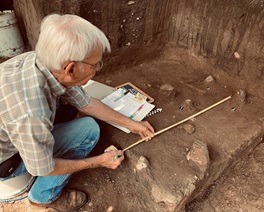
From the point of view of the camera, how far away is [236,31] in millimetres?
2502

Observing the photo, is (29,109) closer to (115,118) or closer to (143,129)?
(115,118)

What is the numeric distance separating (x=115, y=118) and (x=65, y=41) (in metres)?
0.92

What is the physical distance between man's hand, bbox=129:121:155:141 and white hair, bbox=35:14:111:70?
891 mm

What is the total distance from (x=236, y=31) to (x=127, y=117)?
1306mm

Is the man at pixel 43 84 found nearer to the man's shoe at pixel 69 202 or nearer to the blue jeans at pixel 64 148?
the blue jeans at pixel 64 148

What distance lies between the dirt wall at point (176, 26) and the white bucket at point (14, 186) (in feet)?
4.43

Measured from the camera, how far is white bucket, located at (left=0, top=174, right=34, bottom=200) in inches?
76.9

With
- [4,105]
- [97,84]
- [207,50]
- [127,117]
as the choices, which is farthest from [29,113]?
[207,50]

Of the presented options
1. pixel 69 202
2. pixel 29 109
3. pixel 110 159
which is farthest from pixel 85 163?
pixel 29 109

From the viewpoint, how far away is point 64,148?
1.92 metres

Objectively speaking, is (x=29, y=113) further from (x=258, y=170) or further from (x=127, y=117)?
(x=258, y=170)

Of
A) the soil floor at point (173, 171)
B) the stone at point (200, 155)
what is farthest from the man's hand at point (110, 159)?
the stone at point (200, 155)

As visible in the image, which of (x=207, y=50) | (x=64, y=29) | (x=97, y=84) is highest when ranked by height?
(x=64, y=29)

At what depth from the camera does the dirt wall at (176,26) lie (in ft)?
7.79
